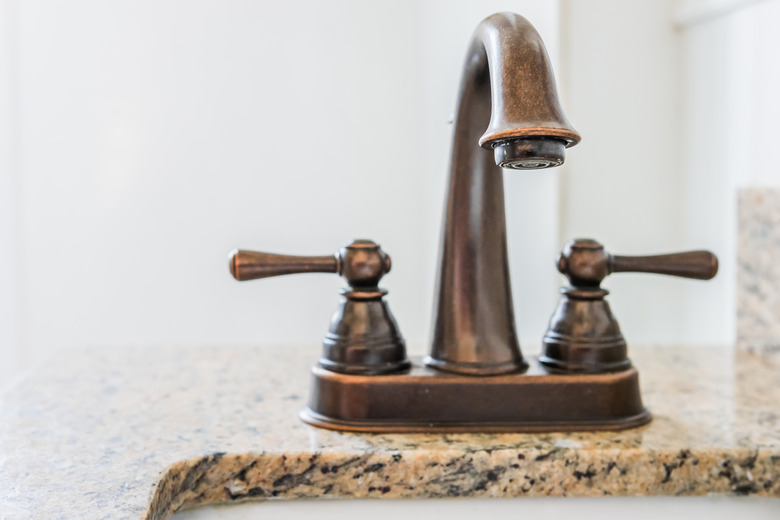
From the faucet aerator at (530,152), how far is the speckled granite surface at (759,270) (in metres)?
0.51

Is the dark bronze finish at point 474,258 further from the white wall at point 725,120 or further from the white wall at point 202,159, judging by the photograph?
the white wall at point 202,159

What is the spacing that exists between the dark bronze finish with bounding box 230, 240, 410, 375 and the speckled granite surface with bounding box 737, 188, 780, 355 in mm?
508

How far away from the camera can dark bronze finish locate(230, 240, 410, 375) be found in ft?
1.91

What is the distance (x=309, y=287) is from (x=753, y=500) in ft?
3.92

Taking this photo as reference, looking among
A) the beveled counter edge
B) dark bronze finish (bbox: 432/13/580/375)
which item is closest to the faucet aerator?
dark bronze finish (bbox: 432/13/580/375)

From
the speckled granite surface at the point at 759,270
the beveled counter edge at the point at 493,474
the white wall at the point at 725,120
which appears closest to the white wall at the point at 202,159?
the white wall at the point at 725,120

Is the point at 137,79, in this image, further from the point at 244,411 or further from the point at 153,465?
the point at 153,465

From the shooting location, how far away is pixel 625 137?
3.87 ft

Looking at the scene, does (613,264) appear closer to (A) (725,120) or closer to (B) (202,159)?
(A) (725,120)

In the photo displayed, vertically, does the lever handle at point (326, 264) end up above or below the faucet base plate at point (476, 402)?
above

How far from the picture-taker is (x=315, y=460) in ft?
1.70

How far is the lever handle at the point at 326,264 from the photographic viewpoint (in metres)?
0.58

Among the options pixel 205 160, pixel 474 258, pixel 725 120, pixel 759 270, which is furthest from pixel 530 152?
pixel 205 160

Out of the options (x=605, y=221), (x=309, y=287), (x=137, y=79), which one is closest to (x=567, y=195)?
(x=605, y=221)
